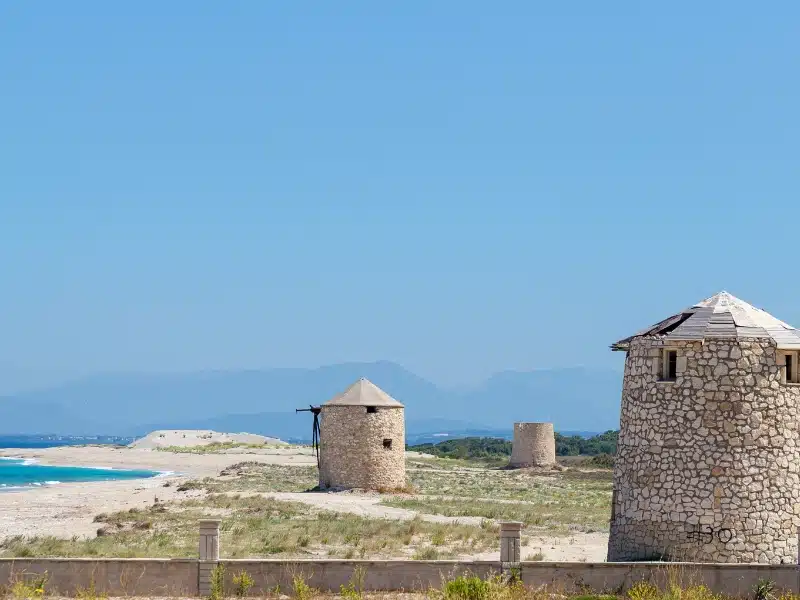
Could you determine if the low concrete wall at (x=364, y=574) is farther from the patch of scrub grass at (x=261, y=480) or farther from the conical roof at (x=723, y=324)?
the patch of scrub grass at (x=261, y=480)

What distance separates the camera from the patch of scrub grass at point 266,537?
20156mm

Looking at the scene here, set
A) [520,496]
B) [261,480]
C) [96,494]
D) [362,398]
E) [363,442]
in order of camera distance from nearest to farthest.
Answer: [363,442]
[362,398]
[520,496]
[96,494]
[261,480]

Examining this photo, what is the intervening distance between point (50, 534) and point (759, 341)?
17308 mm

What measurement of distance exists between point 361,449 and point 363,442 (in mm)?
233

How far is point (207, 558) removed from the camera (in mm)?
15445

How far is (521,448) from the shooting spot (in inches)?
2036

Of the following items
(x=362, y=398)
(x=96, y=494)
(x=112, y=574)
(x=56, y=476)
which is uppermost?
(x=362, y=398)

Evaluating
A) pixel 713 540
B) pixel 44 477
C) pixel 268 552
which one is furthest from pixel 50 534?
pixel 44 477

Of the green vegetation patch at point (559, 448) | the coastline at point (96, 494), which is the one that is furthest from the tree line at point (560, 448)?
the coastline at point (96, 494)

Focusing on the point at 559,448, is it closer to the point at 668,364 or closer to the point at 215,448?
the point at 215,448

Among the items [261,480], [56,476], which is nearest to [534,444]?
[261,480]

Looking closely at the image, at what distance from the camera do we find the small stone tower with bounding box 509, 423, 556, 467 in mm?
51281

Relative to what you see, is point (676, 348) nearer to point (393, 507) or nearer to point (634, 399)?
point (634, 399)

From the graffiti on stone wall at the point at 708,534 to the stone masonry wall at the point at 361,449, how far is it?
60.5 feet
